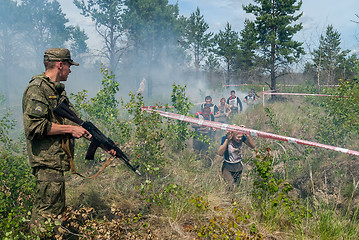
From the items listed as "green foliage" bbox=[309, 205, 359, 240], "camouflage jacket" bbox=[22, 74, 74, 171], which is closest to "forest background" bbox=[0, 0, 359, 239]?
"green foliage" bbox=[309, 205, 359, 240]

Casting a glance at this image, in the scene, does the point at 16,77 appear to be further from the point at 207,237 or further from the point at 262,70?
the point at 207,237

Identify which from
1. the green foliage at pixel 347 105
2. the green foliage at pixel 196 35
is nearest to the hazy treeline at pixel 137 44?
the green foliage at pixel 196 35

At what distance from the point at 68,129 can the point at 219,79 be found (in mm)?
33632

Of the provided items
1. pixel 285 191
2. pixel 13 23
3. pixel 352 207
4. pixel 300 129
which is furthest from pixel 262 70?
pixel 13 23

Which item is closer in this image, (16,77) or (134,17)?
(134,17)

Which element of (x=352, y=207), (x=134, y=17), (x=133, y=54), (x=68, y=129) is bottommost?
(x=352, y=207)

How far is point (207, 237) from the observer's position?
9.89ft

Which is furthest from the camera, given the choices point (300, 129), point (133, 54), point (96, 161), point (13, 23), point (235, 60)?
point (133, 54)

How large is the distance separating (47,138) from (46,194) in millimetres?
561

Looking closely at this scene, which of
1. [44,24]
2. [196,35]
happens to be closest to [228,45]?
[196,35]

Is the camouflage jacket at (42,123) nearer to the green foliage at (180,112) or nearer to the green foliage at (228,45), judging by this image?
the green foliage at (180,112)

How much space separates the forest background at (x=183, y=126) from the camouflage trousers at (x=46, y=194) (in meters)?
0.17

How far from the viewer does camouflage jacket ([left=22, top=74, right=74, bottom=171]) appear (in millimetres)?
2566

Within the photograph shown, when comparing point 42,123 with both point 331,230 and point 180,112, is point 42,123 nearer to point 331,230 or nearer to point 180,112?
point 331,230
